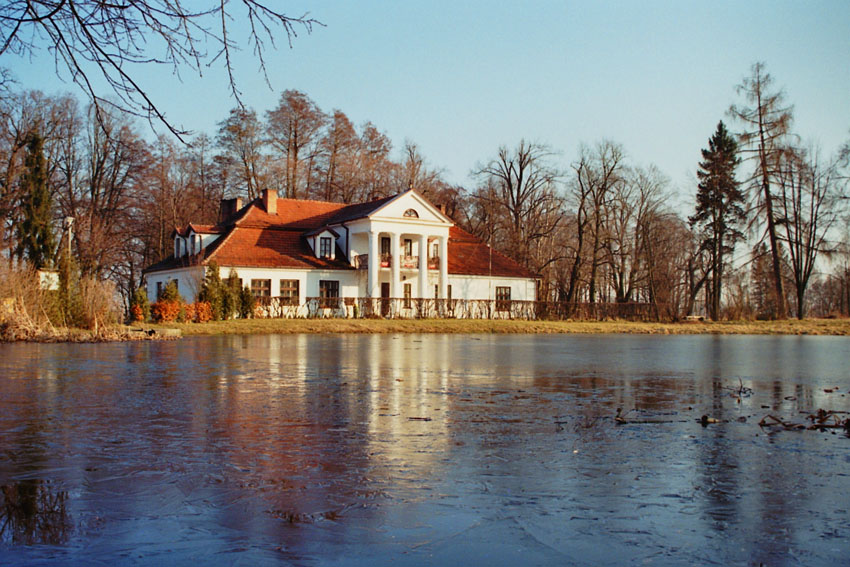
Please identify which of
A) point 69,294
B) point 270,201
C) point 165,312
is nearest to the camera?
point 69,294

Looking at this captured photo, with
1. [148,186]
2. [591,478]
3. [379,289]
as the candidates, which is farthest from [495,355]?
[148,186]

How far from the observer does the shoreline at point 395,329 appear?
25.3 m

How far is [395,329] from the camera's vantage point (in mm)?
38031

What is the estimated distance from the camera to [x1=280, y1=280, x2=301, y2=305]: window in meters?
45.9

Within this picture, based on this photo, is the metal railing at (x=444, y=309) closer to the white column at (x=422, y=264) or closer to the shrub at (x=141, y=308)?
the white column at (x=422, y=264)

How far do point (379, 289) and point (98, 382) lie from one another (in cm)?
3933

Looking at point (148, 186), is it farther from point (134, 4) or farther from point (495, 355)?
point (134, 4)

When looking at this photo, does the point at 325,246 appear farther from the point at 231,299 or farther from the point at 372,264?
the point at 231,299

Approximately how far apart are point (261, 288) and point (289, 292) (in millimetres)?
1826

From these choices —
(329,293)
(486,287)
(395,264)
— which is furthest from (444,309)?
(486,287)

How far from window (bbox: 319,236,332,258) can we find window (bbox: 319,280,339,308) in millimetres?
2109

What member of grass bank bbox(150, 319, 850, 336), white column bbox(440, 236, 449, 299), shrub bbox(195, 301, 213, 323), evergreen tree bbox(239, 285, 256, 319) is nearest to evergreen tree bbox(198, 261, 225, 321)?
shrub bbox(195, 301, 213, 323)

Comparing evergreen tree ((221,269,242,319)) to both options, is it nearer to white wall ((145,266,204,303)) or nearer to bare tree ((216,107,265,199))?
white wall ((145,266,204,303))

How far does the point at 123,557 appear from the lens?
408 cm
